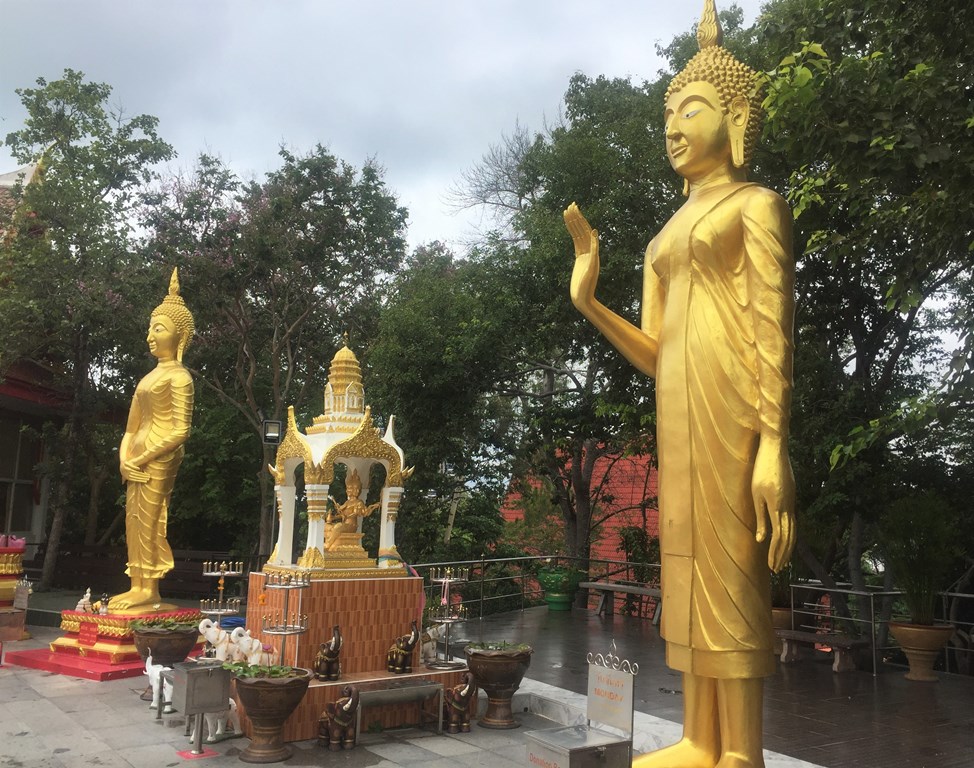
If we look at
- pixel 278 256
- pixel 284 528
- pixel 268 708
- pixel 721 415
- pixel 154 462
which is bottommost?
pixel 268 708

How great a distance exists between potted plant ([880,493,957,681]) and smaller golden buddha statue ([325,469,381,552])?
19.0ft

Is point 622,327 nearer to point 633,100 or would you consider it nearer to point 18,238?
point 633,100

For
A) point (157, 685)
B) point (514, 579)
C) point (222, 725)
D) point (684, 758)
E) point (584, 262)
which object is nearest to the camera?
point (684, 758)

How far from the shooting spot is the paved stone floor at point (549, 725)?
6.30 meters

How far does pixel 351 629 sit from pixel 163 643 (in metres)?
1.95

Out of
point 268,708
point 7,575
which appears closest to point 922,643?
point 268,708

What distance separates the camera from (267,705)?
20.5 feet

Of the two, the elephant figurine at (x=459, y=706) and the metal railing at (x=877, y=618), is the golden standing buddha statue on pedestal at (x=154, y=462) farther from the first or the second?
the metal railing at (x=877, y=618)

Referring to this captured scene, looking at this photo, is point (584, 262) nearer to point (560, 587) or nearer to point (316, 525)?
point (316, 525)

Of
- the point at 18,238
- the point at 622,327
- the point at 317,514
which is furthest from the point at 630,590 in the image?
the point at 18,238

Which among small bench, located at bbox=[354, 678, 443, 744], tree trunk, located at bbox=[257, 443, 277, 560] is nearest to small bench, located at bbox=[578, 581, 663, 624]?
tree trunk, located at bbox=[257, 443, 277, 560]

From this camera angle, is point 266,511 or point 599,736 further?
point 266,511

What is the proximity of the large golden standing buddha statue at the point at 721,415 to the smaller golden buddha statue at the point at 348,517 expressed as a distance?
4.70 m

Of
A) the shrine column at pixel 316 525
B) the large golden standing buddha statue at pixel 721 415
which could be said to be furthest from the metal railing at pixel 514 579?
the large golden standing buddha statue at pixel 721 415
